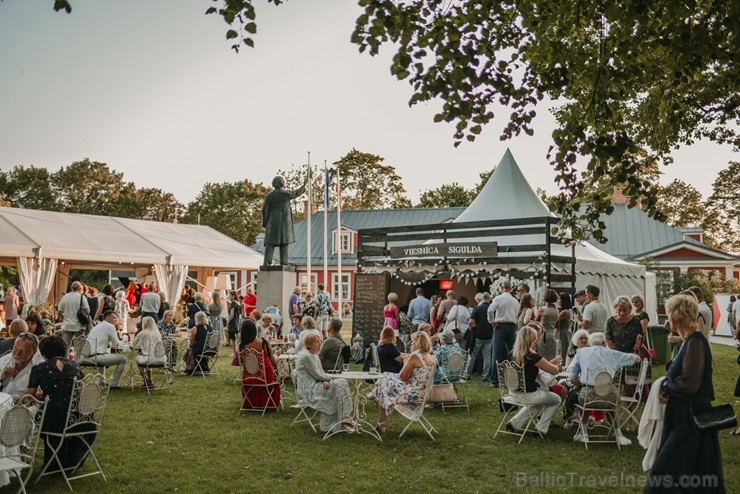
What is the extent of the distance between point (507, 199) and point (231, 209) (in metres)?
43.1

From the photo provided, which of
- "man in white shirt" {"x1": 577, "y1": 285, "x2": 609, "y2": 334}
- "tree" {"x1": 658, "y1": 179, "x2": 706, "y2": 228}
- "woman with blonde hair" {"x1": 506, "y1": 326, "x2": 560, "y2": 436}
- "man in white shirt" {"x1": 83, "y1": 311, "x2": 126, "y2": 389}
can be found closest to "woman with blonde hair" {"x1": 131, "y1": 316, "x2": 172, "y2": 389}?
"man in white shirt" {"x1": 83, "y1": 311, "x2": 126, "y2": 389}

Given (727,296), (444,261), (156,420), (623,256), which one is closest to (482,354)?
(444,261)

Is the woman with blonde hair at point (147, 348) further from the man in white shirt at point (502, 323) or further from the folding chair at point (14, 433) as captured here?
the folding chair at point (14, 433)

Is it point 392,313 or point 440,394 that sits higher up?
point 392,313

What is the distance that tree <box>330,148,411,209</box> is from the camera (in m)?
51.5

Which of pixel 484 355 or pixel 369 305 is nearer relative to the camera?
pixel 484 355

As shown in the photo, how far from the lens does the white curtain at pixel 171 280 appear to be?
78.0 ft

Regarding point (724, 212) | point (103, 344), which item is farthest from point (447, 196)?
point (103, 344)

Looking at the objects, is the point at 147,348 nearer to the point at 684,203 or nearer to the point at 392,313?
the point at 392,313

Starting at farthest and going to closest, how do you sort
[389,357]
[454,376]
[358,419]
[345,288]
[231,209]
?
[231,209] < [345,288] < [454,376] < [389,357] < [358,419]

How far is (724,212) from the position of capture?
161ft

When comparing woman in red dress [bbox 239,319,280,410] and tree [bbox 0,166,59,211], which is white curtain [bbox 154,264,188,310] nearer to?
woman in red dress [bbox 239,319,280,410]

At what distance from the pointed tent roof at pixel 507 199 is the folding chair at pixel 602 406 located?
32.9ft

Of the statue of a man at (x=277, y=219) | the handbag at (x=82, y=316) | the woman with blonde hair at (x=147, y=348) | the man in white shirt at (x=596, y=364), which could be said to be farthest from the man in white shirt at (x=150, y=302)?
the man in white shirt at (x=596, y=364)
